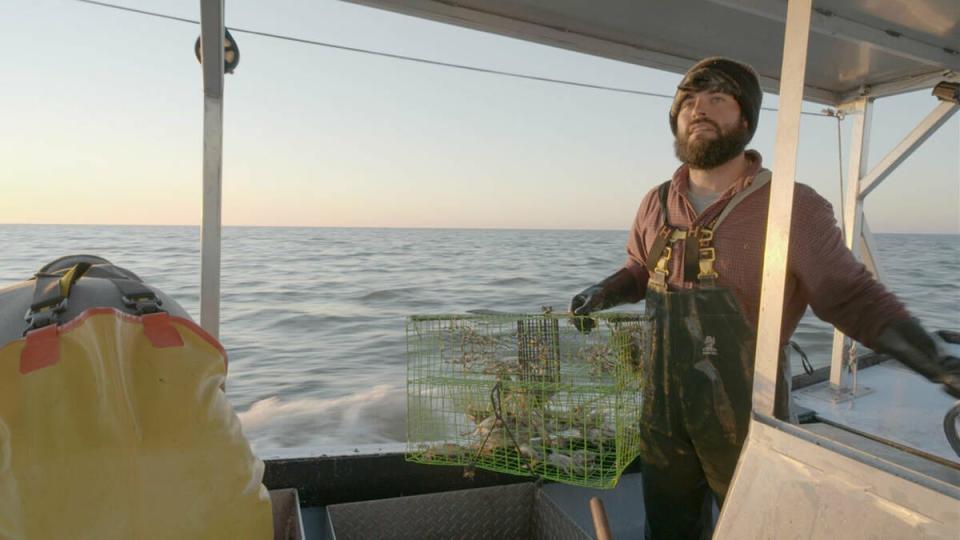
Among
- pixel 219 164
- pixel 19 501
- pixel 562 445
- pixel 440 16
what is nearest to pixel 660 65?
pixel 440 16

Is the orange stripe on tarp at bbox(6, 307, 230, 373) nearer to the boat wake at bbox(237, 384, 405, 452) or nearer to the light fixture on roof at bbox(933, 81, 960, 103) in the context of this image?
the light fixture on roof at bbox(933, 81, 960, 103)

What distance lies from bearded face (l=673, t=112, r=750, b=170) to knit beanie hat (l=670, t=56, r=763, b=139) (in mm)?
60

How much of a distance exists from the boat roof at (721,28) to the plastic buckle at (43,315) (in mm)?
1564

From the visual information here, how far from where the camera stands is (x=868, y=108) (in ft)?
12.2

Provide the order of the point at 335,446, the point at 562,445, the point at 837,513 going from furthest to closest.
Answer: the point at 335,446 < the point at 562,445 < the point at 837,513

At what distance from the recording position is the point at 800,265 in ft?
6.29

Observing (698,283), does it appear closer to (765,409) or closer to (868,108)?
(765,409)

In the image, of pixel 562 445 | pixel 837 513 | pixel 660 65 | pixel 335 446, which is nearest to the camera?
pixel 837 513

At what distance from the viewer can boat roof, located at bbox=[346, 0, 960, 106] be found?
225 cm

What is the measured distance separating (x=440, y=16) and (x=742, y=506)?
2103mm

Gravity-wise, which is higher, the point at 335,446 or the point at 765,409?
the point at 765,409

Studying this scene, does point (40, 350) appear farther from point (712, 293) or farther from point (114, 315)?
point (712, 293)

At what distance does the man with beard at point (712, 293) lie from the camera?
6.27 feet

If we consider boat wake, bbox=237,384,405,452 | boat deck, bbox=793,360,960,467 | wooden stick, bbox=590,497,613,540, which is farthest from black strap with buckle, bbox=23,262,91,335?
boat wake, bbox=237,384,405,452
